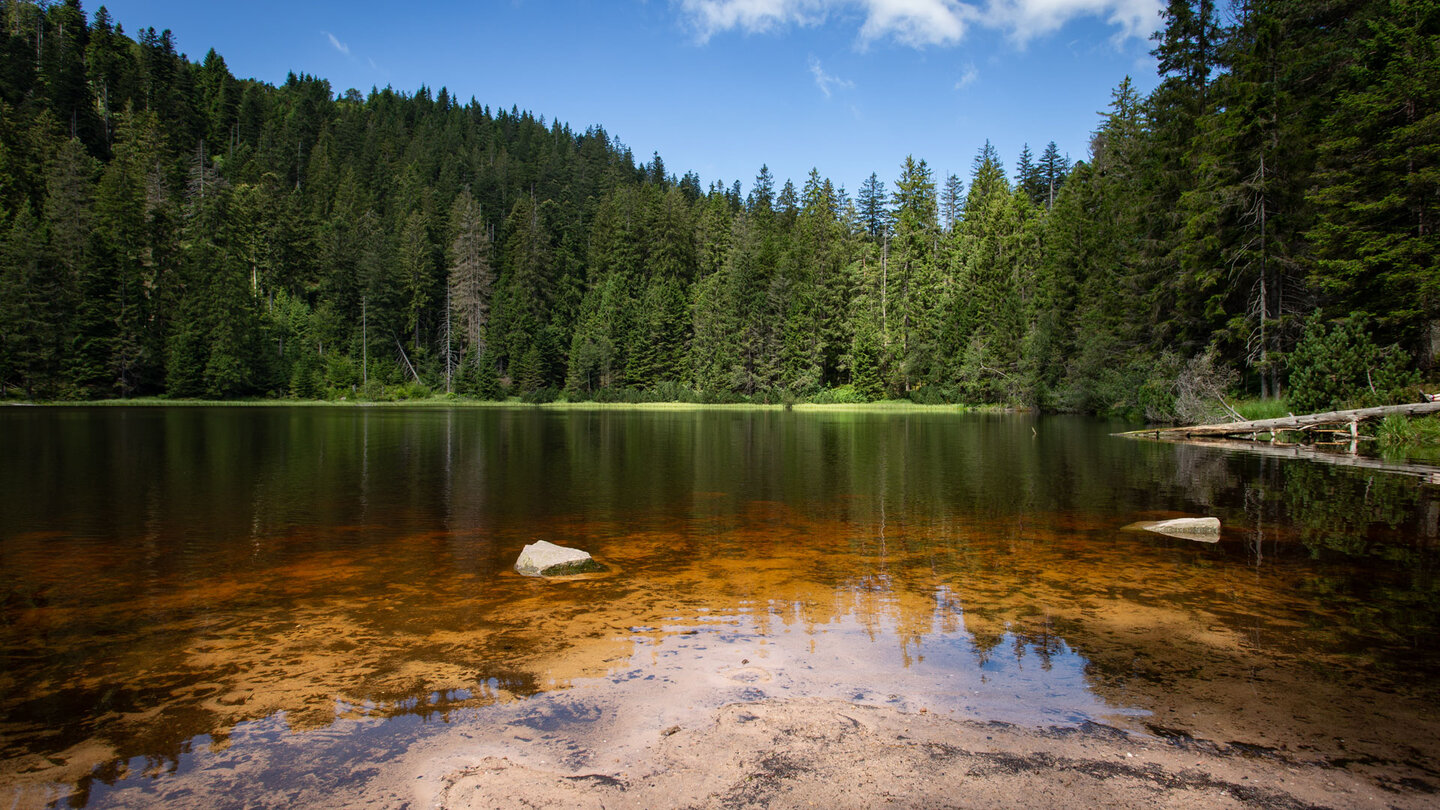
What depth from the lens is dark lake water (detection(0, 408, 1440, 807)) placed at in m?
4.20

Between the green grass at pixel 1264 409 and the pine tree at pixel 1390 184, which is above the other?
the pine tree at pixel 1390 184

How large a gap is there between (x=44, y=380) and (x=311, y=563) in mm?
67177

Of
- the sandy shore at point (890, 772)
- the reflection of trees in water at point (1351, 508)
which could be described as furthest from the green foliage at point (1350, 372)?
the sandy shore at point (890, 772)

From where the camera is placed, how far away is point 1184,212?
108 feet

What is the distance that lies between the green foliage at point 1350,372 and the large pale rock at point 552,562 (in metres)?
24.9

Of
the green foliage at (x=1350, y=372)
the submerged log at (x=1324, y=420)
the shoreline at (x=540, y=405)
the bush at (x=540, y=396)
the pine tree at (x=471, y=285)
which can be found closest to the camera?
the submerged log at (x=1324, y=420)

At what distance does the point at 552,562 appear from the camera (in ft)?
26.4

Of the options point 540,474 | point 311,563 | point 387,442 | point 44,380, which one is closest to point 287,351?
point 44,380

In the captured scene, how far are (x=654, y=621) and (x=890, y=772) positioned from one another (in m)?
3.10

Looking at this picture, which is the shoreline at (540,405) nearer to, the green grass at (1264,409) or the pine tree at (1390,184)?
the green grass at (1264,409)

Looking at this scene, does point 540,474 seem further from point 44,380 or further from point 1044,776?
point 44,380

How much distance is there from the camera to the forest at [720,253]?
80.4 feet

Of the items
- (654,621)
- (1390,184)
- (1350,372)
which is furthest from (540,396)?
(654,621)

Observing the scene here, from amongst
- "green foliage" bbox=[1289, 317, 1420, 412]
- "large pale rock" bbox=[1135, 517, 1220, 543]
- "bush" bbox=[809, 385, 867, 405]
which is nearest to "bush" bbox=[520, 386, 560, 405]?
"bush" bbox=[809, 385, 867, 405]
